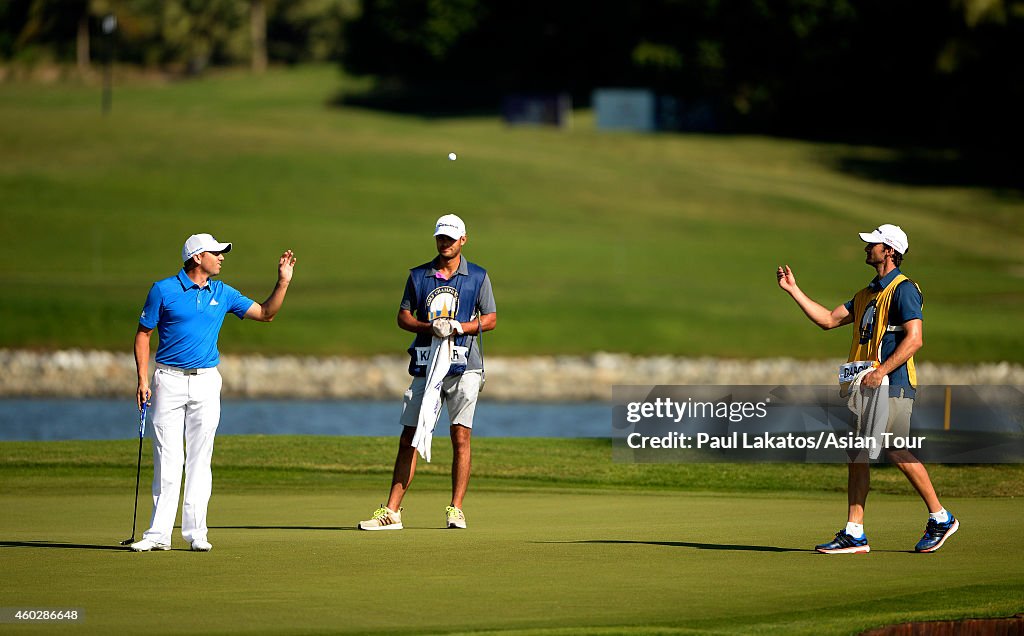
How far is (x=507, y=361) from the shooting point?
1722 inches

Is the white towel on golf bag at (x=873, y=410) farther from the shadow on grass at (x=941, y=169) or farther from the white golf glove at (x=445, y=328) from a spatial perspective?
the shadow on grass at (x=941, y=169)

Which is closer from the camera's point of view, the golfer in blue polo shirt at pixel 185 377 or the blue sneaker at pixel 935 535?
the blue sneaker at pixel 935 535

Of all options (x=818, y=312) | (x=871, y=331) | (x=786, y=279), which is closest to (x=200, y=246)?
(x=786, y=279)

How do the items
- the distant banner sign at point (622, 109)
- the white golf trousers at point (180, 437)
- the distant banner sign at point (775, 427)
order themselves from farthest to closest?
the distant banner sign at point (622, 109), the distant banner sign at point (775, 427), the white golf trousers at point (180, 437)

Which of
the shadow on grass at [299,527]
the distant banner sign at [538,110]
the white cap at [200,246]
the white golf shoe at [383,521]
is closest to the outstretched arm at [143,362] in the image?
the white cap at [200,246]

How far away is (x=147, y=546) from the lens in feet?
34.6

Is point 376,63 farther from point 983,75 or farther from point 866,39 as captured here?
point 983,75

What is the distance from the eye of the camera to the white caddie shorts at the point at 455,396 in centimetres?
1209

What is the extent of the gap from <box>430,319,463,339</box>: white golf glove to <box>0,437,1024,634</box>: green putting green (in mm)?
1431

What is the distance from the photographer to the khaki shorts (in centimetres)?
1062

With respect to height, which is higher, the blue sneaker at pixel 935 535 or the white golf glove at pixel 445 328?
the white golf glove at pixel 445 328

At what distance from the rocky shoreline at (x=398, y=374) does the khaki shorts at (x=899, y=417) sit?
31398 millimetres

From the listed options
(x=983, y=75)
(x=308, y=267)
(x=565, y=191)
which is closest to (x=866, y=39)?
(x=983, y=75)

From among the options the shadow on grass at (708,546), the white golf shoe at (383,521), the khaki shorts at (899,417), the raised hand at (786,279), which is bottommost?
the white golf shoe at (383,521)
